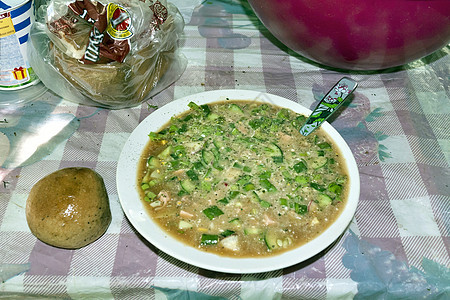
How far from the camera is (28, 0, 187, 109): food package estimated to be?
1.12 m

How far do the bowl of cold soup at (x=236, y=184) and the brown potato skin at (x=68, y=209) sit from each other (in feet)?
0.20

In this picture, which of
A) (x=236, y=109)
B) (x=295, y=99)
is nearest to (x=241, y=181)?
(x=236, y=109)

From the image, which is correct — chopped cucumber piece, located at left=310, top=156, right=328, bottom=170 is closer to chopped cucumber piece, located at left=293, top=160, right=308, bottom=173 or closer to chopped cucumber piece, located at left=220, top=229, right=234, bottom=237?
chopped cucumber piece, located at left=293, top=160, right=308, bottom=173

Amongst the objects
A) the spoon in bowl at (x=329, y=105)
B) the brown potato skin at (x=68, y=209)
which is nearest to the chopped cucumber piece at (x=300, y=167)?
the spoon in bowl at (x=329, y=105)

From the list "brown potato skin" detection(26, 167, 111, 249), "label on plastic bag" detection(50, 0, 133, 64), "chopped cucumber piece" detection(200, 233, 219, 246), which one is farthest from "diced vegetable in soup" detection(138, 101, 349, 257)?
"label on plastic bag" detection(50, 0, 133, 64)

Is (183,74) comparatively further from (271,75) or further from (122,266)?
(122,266)

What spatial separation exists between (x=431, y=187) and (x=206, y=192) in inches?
21.7

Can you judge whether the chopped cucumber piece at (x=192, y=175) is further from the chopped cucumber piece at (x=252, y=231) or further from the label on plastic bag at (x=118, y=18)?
the label on plastic bag at (x=118, y=18)

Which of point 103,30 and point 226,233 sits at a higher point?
point 103,30

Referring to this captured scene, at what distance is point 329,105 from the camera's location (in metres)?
1.10

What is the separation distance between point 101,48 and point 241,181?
0.51 meters

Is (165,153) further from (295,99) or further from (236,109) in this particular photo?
(295,99)

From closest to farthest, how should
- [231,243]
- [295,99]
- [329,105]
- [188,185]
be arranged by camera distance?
1. [231,243]
2. [188,185]
3. [329,105]
4. [295,99]

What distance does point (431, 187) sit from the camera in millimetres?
1051
